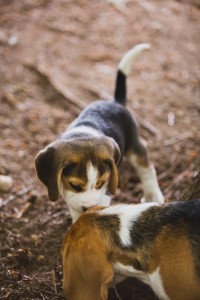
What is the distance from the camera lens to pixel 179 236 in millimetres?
2826

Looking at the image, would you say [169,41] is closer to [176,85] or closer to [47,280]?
[176,85]

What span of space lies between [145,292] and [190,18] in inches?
200

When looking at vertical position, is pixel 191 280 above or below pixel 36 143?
above

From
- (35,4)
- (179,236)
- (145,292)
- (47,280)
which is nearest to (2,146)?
(47,280)

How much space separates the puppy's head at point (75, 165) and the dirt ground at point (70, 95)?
0.64 metres

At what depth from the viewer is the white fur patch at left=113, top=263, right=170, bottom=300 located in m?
2.82

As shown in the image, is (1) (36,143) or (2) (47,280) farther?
(1) (36,143)

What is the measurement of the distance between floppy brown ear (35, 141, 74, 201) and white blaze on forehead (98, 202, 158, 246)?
2.47 ft

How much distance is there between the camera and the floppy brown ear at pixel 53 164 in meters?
3.63

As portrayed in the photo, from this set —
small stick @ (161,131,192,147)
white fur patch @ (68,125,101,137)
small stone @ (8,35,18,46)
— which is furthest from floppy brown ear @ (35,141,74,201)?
small stone @ (8,35,18,46)

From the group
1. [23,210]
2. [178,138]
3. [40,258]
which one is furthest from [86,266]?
[178,138]

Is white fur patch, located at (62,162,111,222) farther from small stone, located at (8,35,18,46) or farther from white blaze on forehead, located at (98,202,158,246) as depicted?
small stone, located at (8,35,18,46)

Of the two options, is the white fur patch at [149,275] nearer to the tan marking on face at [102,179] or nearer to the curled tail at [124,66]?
the tan marking on face at [102,179]

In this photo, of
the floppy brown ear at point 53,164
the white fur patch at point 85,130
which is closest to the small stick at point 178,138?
the white fur patch at point 85,130
